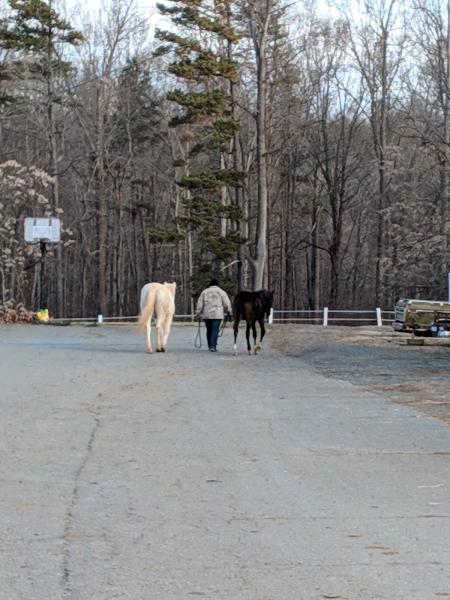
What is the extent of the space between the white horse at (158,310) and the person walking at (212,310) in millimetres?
805

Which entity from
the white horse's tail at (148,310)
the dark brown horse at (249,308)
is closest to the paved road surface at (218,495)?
the white horse's tail at (148,310)

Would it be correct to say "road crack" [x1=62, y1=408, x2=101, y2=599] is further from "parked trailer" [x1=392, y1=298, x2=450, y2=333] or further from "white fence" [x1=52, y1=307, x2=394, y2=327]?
"white fence" [x1=52, y1=307, x2=394, y2=327]

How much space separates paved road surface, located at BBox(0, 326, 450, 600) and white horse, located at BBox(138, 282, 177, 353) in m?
7.71

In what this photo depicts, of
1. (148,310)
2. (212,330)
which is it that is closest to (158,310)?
(148,310)

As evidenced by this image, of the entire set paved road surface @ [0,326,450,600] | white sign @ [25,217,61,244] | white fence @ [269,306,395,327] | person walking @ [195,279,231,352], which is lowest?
paved road surface @ [0,326,450,600]

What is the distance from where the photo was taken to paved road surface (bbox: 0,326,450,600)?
6.20 metres

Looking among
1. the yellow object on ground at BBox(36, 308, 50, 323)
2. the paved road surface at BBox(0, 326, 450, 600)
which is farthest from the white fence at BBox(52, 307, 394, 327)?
the paved road surface at BBox(0, 326, 450, 600)

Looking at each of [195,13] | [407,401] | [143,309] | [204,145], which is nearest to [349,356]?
[143,309]

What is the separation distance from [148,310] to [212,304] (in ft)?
5.76

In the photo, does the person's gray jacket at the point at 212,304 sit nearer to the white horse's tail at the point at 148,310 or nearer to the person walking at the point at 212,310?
the person walking at the point at 212,310

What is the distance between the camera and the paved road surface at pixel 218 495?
244 inches

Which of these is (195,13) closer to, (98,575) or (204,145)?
(204,145)

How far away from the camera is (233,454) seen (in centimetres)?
1075

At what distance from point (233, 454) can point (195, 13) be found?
41326 millimetres
